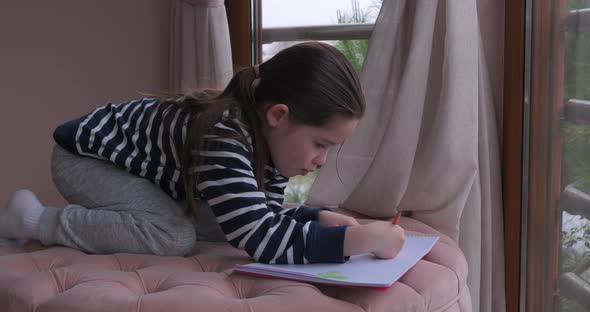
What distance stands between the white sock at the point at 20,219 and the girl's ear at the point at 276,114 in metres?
0.53

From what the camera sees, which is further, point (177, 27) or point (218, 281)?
point (177, 27)

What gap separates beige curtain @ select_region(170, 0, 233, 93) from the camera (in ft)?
7.82

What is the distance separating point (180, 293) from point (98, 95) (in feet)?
6.64

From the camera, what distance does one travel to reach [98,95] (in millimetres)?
2936

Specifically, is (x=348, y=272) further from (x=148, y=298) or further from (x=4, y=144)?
(x=4, y=144)

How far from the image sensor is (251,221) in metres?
1.24

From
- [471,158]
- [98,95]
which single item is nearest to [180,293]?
[471,158]

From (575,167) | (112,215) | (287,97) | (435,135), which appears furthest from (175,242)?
(575,167)

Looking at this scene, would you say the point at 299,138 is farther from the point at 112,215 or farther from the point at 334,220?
the point at 112,215

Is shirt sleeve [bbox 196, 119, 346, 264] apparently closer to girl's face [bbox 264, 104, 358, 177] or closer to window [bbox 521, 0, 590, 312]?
girl's face [bbox 264, 104, 358, 177]

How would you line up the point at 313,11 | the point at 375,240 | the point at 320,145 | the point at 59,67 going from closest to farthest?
the point at 375,240 < the point at 320,145 < the point at 313,11 < the point at 59,67

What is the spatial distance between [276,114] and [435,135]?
0.59 m

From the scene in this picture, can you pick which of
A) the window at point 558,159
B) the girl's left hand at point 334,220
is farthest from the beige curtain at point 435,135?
the girl's left hand at point 334,220

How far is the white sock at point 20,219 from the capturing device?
4.62 ft
